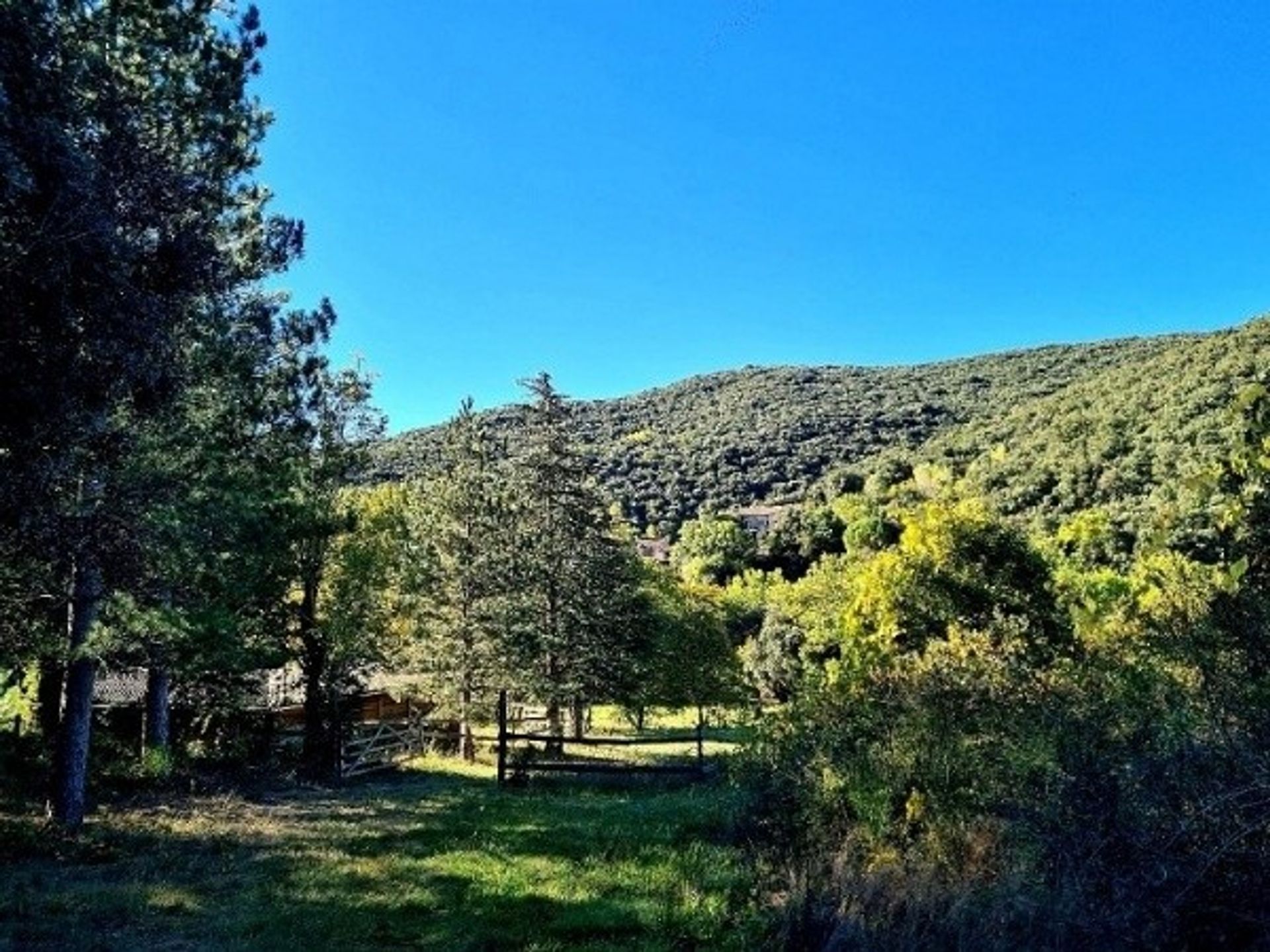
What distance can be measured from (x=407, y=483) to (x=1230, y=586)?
3213 cm

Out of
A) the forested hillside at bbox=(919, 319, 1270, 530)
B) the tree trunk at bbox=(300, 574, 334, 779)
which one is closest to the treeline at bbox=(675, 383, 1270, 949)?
the tree trunk at bbox=(300, 574, 334, 779)

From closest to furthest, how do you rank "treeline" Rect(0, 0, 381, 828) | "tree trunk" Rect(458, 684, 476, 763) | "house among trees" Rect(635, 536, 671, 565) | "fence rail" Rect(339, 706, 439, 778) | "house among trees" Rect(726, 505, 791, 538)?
1. "treeline" Rect(0, 0, 381, 828)
2. "fence rail" Rect(339, 706, 439, 778)
3. "tree trunk" Rect(458, 684, 476, 763)
4. "house among trees" Rect(635, 536, 671, 565)
5. "house among trees" Rect(726, 505, 791, 538)

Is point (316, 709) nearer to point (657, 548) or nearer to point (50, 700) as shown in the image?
point (50, 700)

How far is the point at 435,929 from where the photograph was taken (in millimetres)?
8211

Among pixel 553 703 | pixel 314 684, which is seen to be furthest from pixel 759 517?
pixel 314 684

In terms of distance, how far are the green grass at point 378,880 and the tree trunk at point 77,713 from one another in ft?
1.43

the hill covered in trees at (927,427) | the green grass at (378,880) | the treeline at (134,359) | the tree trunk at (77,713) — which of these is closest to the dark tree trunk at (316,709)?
the treeline at (134,359)

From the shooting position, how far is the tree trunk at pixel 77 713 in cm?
1248

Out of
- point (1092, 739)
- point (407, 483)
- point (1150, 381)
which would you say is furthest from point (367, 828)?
point (1150, 381)

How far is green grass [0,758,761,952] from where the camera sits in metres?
7.93

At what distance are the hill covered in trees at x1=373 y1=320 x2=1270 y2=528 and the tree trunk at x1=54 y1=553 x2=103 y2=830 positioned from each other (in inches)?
458

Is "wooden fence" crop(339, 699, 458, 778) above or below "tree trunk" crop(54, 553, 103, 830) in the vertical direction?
below

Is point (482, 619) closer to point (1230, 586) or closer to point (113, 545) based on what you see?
point (113, 545)

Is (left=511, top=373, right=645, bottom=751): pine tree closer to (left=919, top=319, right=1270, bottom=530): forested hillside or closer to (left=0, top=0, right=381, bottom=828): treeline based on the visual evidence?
(left=0, top=0, right=381, bottom=828): treeline
